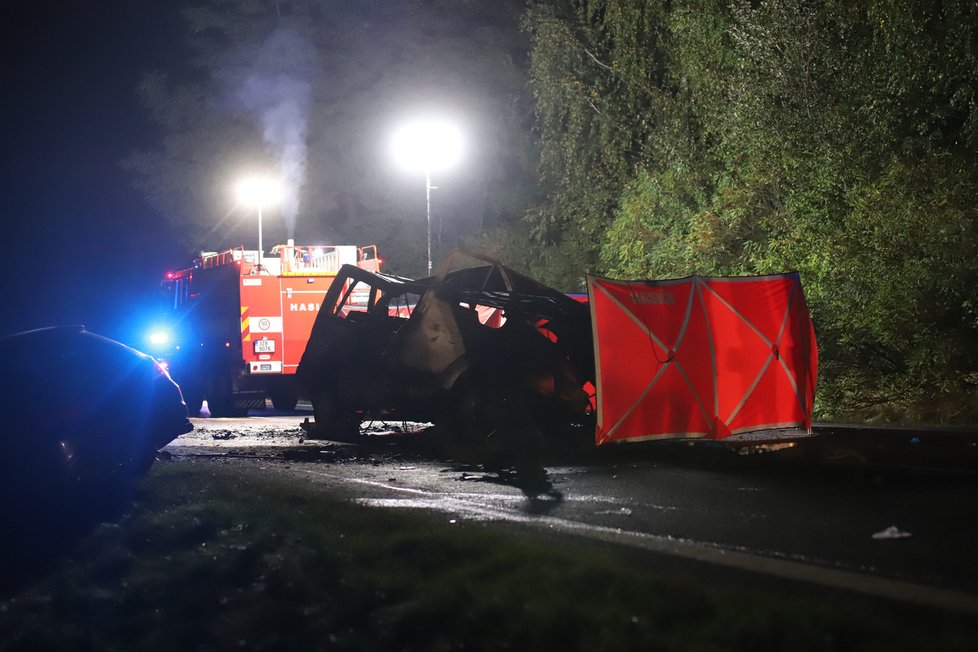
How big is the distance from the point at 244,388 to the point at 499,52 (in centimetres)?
3174

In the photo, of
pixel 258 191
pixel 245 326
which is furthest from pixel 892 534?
pixel 258 191

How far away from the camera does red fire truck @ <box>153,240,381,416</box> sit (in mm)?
22578

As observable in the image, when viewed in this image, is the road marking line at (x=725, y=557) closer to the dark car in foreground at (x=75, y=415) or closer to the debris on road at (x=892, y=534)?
the debris on road at (x=892, y=534)

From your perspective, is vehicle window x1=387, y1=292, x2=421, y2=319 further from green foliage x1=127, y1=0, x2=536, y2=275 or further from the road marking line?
green foliage x1=127, y1=0, x2=536, y2=275

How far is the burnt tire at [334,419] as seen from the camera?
1422 cm

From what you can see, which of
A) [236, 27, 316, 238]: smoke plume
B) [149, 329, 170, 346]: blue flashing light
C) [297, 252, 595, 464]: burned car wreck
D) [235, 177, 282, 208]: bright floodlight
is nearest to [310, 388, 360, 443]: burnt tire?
[297, 252, 595, 464]: burned car wreck

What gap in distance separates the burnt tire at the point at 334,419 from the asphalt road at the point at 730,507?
64 cm

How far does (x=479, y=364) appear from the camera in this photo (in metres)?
12.0

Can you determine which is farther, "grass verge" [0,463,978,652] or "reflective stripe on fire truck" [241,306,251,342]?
"reflective stripe on fire truck" [241,306,251,342]

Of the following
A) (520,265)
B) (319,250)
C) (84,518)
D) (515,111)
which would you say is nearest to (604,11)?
(319,250)

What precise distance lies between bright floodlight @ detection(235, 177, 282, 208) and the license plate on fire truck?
26.7 m

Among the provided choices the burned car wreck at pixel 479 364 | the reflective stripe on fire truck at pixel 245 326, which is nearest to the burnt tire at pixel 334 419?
the burned car wreck at pixel 479 364

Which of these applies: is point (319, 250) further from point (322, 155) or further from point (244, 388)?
point (322, 155)

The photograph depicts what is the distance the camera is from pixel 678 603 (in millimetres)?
5035
